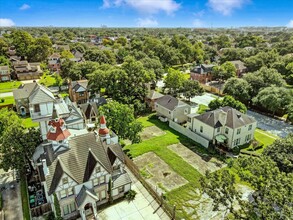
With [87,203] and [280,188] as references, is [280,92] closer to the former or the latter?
[280,188]

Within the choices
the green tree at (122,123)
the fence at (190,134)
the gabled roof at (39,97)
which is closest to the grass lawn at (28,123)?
the gabled roof at (39,97)

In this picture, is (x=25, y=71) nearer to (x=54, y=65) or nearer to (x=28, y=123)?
(x=54, y=65)

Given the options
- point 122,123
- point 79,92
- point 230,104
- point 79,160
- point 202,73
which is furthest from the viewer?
point 202,73

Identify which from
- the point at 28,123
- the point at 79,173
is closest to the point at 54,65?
the point at 28,123

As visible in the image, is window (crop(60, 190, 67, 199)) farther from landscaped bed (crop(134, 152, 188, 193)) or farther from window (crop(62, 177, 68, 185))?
landscaped bed (crop(134, 152, 188, 193))

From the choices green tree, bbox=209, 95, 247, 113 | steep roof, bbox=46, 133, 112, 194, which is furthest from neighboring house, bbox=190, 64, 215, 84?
steep roof, bbox=46, 133, 112, 194

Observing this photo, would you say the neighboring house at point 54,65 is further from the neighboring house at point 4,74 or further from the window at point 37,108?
the window at point 37,108
